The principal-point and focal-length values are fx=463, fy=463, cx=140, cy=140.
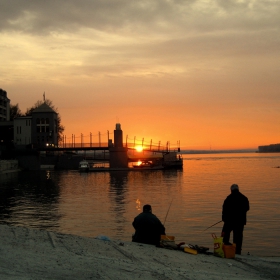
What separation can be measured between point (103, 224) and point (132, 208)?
8661 mm

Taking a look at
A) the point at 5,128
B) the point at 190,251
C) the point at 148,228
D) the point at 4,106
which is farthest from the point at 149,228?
the point at 4,106

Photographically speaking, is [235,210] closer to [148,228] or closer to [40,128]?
[148,228]

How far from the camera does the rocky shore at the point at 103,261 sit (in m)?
10.7

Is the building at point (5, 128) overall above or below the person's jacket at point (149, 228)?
above

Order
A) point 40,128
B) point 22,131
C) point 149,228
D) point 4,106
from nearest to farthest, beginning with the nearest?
1. point 149,228
2. point 40,128
3. point 22,131
4. point 4,106

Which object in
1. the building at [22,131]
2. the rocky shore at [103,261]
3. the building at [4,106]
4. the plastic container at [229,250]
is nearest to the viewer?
the rocky shore at [103,261]

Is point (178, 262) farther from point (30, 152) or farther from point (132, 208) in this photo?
point (30, 152)

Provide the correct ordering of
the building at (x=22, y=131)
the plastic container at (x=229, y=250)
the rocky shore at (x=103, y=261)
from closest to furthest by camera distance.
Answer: the rocky shore at (x=103, y=261) → the plastic container at (x=229, y=250) → the building at (x=22, y=131)

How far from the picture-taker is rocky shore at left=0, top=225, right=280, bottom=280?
10.7m

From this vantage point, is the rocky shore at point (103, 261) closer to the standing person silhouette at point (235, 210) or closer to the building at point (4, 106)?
the standing person silhouette at point (235, 210)

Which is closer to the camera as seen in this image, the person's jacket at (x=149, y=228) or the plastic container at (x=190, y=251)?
the plastic container at (x=190, y=251)

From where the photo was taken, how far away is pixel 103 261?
38.9ft

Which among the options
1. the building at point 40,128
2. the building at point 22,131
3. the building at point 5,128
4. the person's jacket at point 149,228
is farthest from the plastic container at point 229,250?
the building at point 22,131

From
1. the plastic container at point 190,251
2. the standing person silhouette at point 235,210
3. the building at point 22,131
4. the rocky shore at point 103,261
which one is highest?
the building at point 22,131
